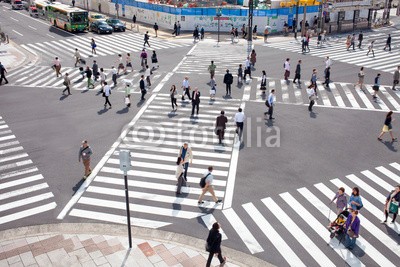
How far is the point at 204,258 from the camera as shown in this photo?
11359 mm

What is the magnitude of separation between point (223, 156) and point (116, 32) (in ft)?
120

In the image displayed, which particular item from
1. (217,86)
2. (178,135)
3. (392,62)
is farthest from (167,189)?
(392,62)

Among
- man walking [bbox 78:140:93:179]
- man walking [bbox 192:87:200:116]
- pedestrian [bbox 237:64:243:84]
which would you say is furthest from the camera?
pedestrian [bbox 237:64:243:84]

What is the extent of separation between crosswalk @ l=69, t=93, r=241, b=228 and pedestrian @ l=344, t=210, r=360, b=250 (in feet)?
13.5

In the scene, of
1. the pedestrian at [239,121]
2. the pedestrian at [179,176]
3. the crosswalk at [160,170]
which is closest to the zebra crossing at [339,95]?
the crosswalk at [160,170]

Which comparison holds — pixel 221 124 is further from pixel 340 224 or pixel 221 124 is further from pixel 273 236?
pixel 340 224

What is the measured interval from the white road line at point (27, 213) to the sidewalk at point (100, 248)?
0.70m

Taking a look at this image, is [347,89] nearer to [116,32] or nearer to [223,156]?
[223,156]

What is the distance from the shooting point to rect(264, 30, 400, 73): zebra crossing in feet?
114

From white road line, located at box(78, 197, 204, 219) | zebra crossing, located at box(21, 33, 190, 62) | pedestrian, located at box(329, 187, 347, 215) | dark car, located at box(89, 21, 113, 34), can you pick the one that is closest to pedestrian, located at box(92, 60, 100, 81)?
zebra crossing, located at box(21, 33, 190, 62)

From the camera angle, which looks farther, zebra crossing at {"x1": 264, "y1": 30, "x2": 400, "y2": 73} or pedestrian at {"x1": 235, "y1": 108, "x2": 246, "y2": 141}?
zebra crossing at {"x1": 264, "y1": 30, "x2": 400, "y2": 73}

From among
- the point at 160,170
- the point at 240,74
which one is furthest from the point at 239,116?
the point at 240,74

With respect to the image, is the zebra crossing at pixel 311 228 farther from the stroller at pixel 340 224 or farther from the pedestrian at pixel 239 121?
the pedestrian at pixel 239 121

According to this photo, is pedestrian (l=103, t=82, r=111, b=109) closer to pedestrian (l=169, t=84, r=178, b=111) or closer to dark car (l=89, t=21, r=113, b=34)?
pedestrian (l=169, t=84, r=178, b=111)
